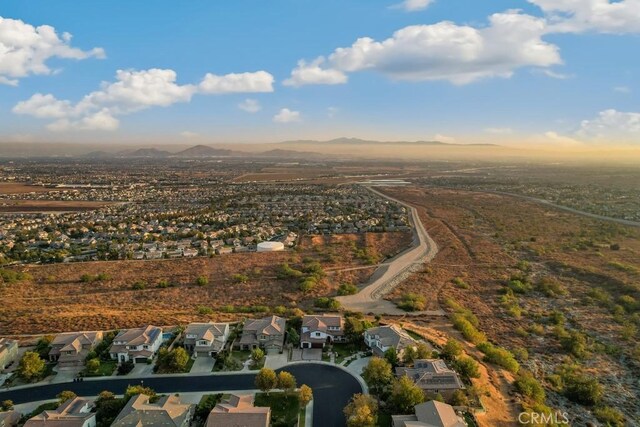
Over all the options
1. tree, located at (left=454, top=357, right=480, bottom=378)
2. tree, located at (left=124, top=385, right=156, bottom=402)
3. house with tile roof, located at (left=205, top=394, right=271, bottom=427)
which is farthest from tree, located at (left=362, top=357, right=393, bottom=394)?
tree, located at (left=124, top=385, right=156, bottom=402)

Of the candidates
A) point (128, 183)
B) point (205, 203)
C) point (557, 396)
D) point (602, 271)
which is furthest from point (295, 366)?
point (128, 183)

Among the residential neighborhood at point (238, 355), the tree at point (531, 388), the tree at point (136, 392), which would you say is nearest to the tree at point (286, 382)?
the residential neighborhood at point (238, 355)

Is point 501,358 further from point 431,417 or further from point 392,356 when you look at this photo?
point 431,417

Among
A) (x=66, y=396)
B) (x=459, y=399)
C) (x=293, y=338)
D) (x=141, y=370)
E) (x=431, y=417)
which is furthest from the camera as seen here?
(x=293, y=338)

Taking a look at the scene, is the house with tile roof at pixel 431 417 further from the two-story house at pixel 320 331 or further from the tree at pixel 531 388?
the two-story house at pixel 320 331

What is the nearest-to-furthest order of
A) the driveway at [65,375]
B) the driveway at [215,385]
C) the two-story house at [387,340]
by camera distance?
the driveway at [215,385] → the driveway at [65,375] → the two-story house at [387,340]

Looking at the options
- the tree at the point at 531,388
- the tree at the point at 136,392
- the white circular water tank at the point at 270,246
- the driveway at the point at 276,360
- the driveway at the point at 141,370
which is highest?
the white circular water tank at the point at 270,246

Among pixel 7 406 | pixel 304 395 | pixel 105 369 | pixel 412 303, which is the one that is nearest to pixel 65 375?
pixel 105 369
